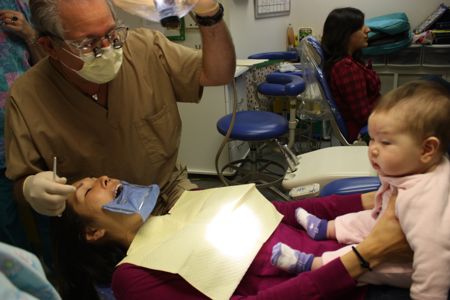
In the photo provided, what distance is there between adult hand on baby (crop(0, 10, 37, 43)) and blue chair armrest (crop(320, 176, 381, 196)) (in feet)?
4.29

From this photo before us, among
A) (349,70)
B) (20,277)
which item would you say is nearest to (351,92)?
(349,70)

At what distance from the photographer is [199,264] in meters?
0.98

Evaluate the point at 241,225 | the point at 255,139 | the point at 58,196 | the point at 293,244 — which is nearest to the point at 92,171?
the point at 58,196

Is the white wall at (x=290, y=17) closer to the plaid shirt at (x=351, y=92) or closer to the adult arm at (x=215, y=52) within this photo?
the plaid shirt at (x=351, y=92)

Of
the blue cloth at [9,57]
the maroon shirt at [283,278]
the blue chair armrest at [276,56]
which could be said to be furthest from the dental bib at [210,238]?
the blue chair armrest at [276,56]

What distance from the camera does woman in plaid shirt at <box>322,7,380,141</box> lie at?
223cm

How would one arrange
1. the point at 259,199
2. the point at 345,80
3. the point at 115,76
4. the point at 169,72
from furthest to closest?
the point at 345,80
the point at 169,72
the point at 115,76
the point at 259,199

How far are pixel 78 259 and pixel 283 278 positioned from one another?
68 cm

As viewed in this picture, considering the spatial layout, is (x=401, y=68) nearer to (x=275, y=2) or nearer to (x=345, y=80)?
(x=275, y=2)

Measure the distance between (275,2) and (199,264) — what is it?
3.62m

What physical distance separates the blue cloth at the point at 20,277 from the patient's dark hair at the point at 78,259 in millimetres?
752

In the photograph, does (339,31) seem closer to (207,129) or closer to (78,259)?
(207,129)

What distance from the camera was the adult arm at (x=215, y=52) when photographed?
1.29 metres

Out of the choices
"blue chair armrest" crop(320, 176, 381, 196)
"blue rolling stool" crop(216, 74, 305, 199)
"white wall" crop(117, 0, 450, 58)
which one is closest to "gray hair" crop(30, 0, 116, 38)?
"blue chair armrest" crop(320, 176, 381, 196)
